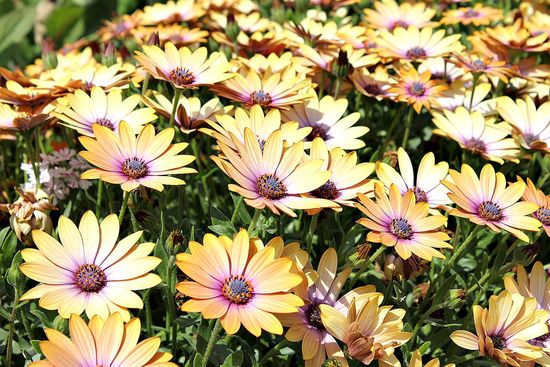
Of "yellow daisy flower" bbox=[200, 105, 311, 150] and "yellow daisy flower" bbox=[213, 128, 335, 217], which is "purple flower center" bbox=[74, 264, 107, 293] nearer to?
"yellow daisy flower" bbox=[213, 128, 335, 217]

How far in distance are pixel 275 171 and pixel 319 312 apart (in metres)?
0.33

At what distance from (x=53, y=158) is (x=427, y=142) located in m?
1.21

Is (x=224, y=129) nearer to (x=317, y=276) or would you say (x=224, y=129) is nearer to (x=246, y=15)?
(x=317, y=276)

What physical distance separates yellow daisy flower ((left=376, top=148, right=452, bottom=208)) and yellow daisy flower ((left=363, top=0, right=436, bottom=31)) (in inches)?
43.0

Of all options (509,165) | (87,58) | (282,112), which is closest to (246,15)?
(87,58)

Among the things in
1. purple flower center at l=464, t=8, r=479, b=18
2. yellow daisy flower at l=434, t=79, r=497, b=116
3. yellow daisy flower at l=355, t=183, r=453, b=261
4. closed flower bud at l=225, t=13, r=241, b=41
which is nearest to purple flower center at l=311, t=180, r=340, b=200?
yellow daisy flower at l=355, t=183, r=453, b=261

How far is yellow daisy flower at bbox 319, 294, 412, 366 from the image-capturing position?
1.19 metres

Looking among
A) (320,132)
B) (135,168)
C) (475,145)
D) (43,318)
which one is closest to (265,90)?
(320,132)

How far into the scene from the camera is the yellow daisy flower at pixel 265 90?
1.70m

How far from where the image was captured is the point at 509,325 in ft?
4.43

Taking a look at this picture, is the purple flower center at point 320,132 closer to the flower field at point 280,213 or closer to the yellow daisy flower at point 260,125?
the flower field at point 280,213

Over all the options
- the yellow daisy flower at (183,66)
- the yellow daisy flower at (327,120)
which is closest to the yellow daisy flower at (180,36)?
the yellow daisy flower at (183,66)

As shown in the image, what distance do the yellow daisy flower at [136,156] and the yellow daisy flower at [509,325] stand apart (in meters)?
0.68

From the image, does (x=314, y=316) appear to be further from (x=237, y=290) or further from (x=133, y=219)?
(x=133, y=219)
